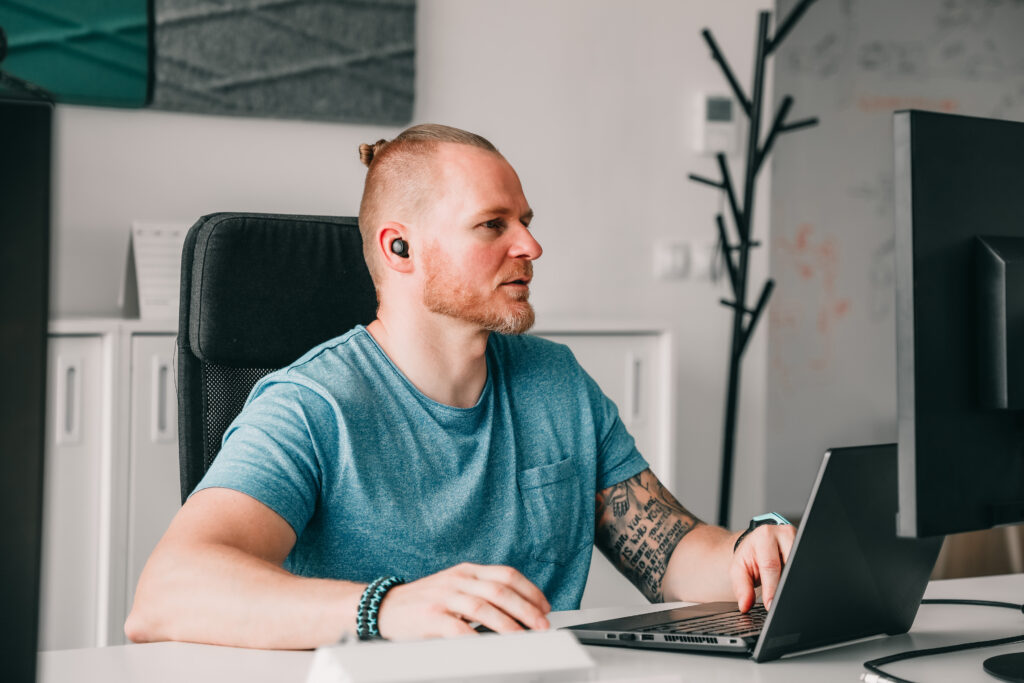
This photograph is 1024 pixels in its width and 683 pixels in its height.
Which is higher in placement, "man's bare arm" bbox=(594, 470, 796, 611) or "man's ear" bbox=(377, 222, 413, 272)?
"man's ear" bbox=(377, 222, 413, 272)

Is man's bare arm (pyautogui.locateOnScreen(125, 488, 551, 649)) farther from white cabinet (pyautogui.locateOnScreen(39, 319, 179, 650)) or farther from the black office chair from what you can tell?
white cabinet (pyautogui.locateOnScreen(39, 319, 179, 650))

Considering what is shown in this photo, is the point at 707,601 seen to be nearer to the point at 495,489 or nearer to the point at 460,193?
the point at 495,489

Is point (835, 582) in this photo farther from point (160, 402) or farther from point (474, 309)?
point (160, 402)

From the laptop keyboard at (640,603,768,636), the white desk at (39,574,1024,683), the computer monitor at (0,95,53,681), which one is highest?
the computer monitor at (0,95,53,681)

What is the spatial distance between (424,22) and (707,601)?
186 cm

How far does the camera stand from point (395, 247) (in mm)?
1517

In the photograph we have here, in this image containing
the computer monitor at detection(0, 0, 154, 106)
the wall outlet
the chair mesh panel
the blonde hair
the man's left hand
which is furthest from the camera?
the wall outlet

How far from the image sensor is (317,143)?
266 centimetres

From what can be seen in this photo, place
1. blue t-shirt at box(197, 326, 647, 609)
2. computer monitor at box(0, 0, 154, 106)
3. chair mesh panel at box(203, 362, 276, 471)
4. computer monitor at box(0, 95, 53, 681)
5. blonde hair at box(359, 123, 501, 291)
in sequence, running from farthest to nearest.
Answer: computer monitor at box(0, 0, 154, 106)
blonde hair at box(359, 123, 501, 291)
chair mesh panel at box(203, 362, 276, 471)
blue t-shirt at box(197, 326, 647, 609)
computer monitor at box(0, 95, 53, 681)

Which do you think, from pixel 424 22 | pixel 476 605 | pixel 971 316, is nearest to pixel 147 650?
pixel 476 605

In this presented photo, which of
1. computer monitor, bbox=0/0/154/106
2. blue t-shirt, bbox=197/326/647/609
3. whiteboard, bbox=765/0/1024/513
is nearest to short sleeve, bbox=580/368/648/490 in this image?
blue t-shirt, bbox=197/326/647/609

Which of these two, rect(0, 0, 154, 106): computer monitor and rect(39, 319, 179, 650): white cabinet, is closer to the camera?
rect(39, 319, 179, 650): white cabinet

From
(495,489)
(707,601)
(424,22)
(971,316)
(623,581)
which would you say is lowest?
(623,581)

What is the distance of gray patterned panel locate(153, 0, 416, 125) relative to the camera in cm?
247
